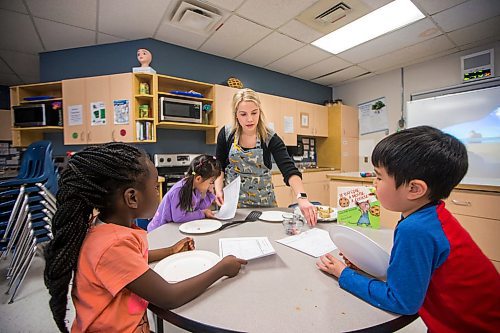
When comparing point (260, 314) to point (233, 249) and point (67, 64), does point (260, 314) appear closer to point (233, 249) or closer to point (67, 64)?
point (233, 249)

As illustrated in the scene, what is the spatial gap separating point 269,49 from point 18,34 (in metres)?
2.91

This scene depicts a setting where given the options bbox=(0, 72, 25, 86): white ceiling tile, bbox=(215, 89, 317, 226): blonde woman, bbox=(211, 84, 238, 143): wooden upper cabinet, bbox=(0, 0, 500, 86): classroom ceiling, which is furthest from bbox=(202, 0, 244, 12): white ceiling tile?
bbox=(0, 72, 25, 86): white ceiling tile

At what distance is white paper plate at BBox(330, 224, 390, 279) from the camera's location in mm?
621

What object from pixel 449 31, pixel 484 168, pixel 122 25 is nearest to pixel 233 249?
pixel 122 25

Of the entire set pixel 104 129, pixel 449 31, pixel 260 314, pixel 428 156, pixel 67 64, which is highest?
pixel 449 31

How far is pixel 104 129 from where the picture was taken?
270 cm

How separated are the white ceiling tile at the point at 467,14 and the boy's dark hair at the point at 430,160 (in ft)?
8.65

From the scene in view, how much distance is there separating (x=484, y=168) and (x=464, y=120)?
562 millimetres

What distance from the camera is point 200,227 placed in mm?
1096

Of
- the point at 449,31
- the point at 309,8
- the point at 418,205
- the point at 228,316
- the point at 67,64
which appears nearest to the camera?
the point at 228,316

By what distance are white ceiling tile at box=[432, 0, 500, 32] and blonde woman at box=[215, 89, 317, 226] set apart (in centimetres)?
233

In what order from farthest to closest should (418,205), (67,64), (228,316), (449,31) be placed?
(67,64) < (449,31) < (418,205) < (228,316)

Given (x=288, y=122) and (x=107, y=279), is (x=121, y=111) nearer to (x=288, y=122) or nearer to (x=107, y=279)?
(x=288, y=122)

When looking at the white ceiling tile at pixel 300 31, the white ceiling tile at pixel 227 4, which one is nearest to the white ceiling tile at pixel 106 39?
the white ceiling tile at pixel 227 4
